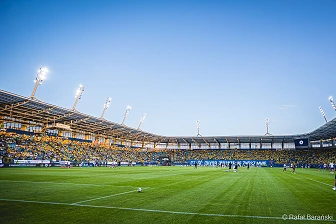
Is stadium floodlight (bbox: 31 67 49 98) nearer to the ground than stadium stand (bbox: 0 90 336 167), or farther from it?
farther from it

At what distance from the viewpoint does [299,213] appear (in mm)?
10453

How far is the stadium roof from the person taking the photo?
159 ft

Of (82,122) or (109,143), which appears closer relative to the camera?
(82,122)

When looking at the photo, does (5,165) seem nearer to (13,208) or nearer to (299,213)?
(13,208)

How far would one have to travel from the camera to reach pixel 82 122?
Answer: 68062mm

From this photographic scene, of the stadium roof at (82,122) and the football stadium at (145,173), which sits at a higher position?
the stadium roof at (82,122)

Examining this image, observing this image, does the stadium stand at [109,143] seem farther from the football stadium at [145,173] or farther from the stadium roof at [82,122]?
the football stadium at [145,173]

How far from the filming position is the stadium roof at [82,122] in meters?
48.5

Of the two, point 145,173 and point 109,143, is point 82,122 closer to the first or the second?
point 109,143

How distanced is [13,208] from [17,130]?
57.1 metres

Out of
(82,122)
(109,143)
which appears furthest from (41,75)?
(109,143)

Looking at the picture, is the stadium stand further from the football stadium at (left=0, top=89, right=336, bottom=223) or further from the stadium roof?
the football stadium at (left=0, top=89, right=336, bottom=223)

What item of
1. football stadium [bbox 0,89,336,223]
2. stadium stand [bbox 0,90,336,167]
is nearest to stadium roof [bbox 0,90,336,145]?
stadium stand [bbox 0,90,336,167]

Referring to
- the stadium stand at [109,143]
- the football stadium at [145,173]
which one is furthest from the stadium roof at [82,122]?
the football stadium at [145,173]
